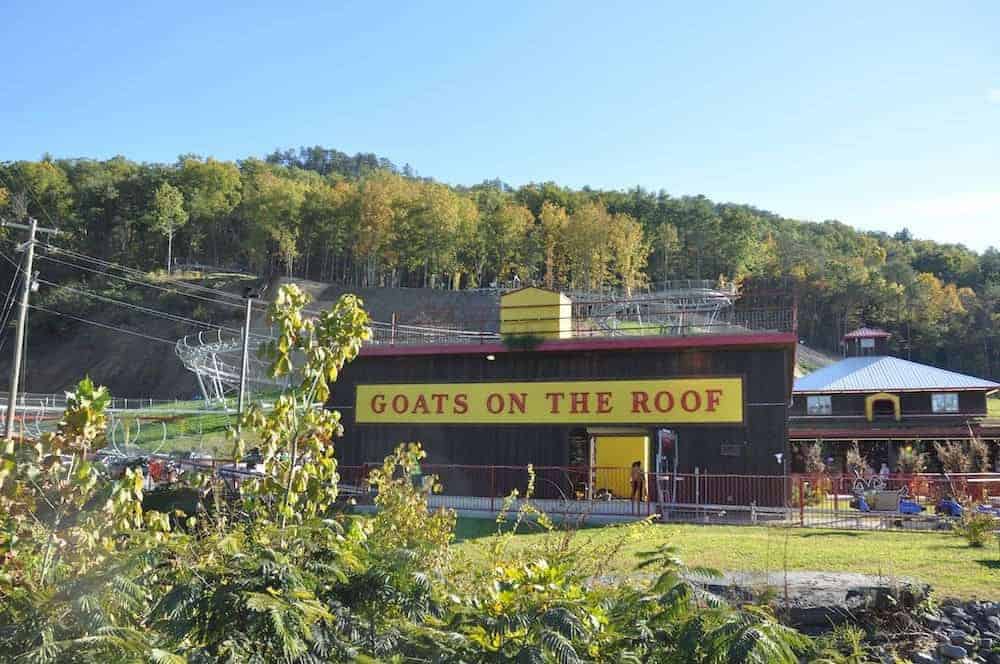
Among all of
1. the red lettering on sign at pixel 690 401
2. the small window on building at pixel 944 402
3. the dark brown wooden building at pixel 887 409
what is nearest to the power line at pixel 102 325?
the dark brown wooden building at pixel 887 409

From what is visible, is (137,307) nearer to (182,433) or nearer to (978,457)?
(182,433)

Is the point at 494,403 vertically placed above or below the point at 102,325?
below

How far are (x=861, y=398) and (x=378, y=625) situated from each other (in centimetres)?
4565

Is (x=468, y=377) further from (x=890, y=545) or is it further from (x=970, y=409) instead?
(x=970, y=409)

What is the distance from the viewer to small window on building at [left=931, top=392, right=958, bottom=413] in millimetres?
44000

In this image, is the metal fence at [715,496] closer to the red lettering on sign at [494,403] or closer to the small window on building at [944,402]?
the red lettering on sign at [494,403]

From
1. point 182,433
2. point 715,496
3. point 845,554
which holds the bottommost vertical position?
point 845,554

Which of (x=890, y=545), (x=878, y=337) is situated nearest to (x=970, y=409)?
(x=878, y=337)

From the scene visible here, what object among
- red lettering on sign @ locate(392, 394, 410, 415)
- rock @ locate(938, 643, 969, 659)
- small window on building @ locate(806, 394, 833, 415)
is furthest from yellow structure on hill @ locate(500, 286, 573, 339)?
small window on building @ locate(806, 394, 833, 415)

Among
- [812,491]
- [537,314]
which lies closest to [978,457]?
[812,491]

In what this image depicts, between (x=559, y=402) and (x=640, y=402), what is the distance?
6.41 feet

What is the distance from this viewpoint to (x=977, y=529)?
13.5 meters

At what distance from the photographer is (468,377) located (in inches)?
866

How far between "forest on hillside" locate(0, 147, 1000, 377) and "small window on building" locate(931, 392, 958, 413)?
1515 inches
